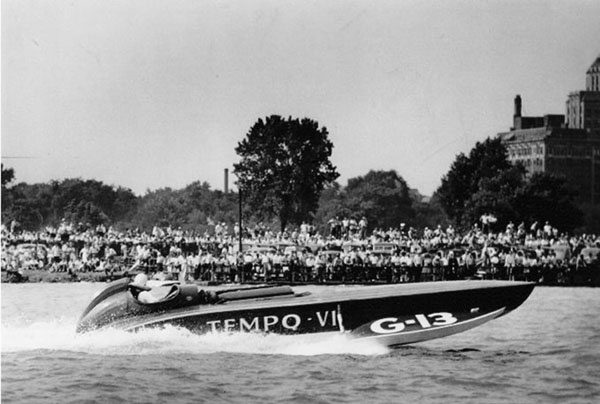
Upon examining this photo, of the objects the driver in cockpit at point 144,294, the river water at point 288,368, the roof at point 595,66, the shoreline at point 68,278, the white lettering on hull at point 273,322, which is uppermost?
the roof at point 595,66

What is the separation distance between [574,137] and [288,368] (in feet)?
24.3

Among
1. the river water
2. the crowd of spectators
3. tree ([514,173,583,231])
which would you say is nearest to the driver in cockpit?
the river water

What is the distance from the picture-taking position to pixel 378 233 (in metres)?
28.7

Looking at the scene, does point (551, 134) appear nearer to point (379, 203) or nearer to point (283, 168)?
point (283, 168)

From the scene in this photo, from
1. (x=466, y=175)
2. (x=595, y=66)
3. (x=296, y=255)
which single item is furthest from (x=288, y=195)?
(x=466, y=175)

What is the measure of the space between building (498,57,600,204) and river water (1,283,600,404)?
3255mm

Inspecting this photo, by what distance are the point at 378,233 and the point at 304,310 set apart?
52.7 ft

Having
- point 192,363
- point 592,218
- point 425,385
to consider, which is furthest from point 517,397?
point 592,218

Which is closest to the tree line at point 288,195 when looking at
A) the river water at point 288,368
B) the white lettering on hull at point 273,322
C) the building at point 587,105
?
the building at point 587,105

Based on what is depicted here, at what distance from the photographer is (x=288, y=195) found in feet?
69.6

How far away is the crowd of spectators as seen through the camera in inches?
942

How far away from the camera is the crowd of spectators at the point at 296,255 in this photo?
23.9m

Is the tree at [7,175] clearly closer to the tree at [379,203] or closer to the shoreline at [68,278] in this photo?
the shoreline at [68,278]

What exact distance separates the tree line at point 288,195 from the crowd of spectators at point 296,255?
1.88 ft
